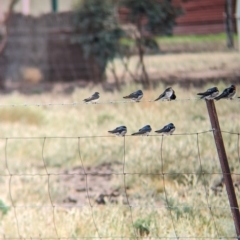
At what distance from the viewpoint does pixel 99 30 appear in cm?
1825

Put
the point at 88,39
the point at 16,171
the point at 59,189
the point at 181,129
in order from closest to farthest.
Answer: the point at 59,189, the point at 16,171, the point at 181,129, the point at 88,39

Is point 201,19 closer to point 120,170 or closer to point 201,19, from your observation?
point 201,19

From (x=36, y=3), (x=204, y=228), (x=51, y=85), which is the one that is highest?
(x=36, y=3)

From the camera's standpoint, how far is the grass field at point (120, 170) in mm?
6180

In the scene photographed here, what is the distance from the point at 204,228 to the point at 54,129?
20.3 feet

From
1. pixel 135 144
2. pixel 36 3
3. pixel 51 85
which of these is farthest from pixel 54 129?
pixel 36 3

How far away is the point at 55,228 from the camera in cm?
599

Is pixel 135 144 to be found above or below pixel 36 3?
below

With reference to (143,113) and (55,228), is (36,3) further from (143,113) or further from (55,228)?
(55,228)

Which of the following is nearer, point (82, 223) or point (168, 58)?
point (82, 223)

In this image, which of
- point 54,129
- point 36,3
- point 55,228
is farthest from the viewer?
point 36,3

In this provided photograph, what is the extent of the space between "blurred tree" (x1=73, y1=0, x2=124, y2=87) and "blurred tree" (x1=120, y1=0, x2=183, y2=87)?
50 centimetres

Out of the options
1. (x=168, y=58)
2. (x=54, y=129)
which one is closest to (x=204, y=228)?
(x=54, y=129)

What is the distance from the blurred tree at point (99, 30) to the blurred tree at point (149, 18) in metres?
0.50
